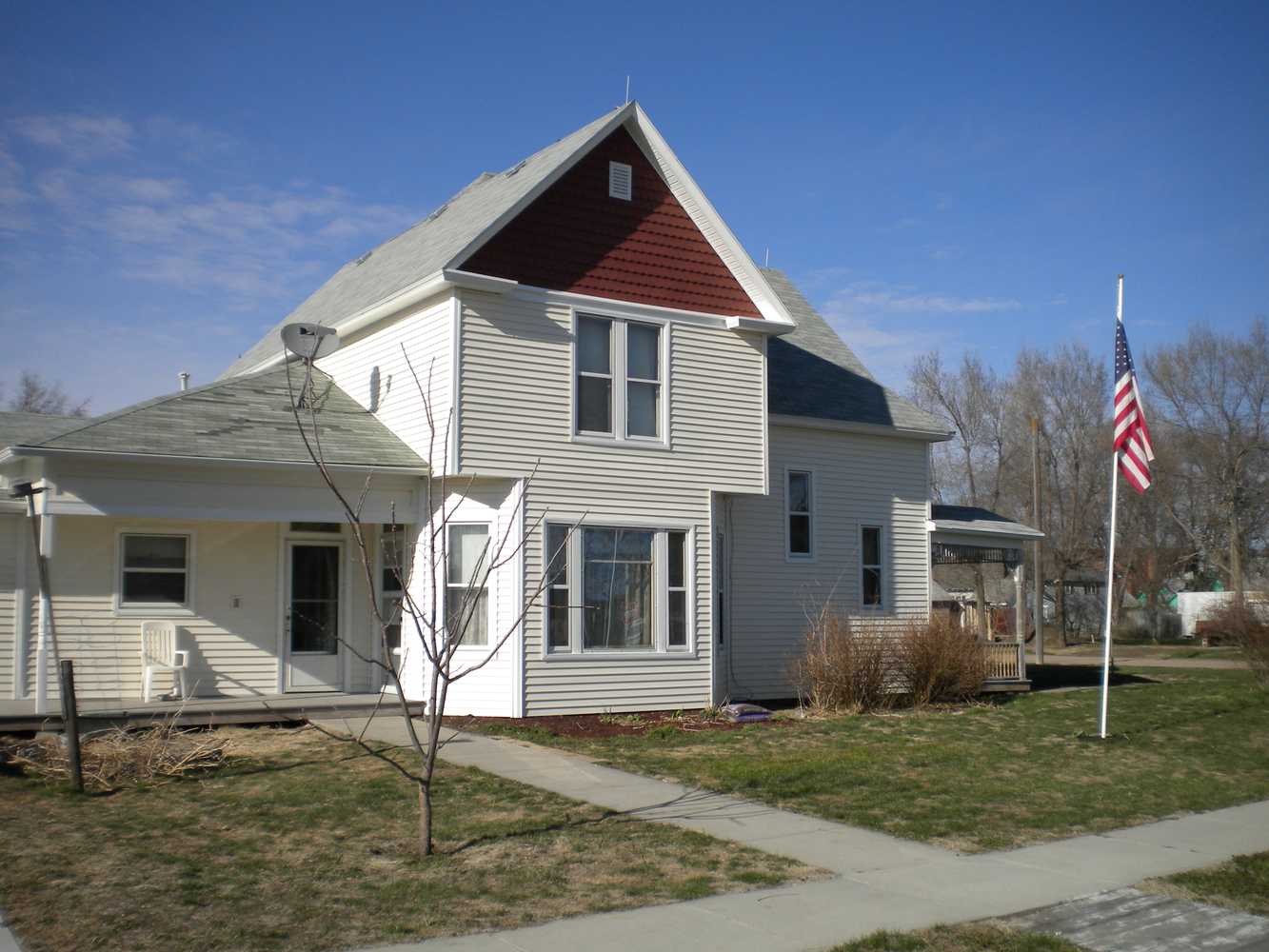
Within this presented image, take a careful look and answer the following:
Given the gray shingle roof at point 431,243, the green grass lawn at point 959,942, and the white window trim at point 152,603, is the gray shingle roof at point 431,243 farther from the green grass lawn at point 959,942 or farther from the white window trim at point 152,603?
the green grass lawn at point 959,942

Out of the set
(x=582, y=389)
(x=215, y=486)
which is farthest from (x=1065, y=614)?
(x=215, y=486)

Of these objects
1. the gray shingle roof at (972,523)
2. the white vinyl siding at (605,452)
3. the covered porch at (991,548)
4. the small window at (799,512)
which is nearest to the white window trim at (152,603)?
the white vinyl siding at (605,452)

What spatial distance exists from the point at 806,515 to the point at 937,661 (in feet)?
10.9

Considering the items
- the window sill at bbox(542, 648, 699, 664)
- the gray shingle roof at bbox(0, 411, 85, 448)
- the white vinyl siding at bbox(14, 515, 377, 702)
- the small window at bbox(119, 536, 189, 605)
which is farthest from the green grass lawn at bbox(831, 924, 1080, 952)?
the gray shingle roof at bbox(0, 411, 85, 448)

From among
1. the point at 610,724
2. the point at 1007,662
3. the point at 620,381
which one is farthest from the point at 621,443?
the point at 1007,662

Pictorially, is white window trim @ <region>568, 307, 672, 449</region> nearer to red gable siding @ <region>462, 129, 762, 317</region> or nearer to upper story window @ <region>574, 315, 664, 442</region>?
upper story window @ <region>574, 315, 664, 442</region>

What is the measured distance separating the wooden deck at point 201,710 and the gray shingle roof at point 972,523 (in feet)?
34.7

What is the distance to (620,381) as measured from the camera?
53.6ft

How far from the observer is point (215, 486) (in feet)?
46.6

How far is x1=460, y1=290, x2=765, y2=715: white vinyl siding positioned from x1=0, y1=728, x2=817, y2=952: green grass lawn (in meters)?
5.07

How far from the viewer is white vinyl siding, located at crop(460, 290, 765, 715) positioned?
15.2 metres

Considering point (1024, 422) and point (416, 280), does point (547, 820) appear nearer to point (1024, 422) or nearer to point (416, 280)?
point (416, 280)

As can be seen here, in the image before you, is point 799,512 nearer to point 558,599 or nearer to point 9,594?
point 558,599

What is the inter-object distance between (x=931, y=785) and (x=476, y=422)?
23.1 feet
